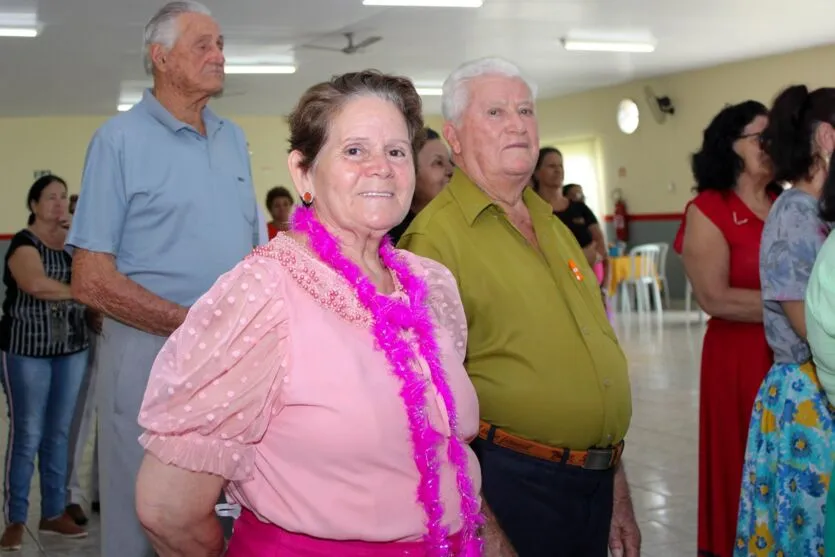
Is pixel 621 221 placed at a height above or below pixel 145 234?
below

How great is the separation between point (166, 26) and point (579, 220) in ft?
14.3

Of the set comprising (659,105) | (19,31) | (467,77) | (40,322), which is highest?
(19,31)

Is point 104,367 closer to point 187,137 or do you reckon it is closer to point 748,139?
point 187,137

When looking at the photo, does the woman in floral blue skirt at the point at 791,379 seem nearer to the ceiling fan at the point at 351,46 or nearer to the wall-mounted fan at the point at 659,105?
the ceiling fan at the point at 351,46

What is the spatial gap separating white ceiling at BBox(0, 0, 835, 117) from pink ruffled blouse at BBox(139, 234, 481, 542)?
8724 mm

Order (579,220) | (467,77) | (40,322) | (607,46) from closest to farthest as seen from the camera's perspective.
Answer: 1. (467,77)
2. (40,322)
3. (579,220)
4. (607,46)

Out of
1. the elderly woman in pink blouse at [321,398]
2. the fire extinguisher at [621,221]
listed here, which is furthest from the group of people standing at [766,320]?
the fire extinguisher at [621,221]

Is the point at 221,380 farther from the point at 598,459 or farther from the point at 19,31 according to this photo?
the point at 19,31

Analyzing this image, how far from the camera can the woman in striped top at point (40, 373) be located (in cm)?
485

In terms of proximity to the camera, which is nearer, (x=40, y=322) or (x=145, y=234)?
(x=145, y=234)

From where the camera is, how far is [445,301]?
1968mm

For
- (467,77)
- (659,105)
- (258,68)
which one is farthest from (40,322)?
(659,105)

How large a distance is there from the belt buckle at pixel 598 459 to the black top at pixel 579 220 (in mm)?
3656

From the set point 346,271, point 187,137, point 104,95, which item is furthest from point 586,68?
point 346,271
